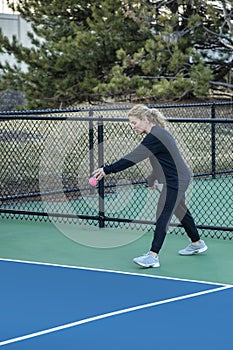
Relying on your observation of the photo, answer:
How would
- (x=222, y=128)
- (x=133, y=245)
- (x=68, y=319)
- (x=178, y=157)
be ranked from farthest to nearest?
(x=222, y=128) → (x=133, y=245) → (x=178, y=157) → (x=68, y=319)

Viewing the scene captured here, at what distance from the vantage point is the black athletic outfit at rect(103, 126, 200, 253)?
28.9 feet

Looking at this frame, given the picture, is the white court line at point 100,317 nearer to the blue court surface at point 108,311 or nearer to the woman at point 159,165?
the blue court surface at point 108,311

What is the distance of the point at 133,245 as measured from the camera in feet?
34.3

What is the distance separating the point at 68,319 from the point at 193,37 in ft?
59.8

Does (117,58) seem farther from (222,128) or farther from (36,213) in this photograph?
(36,213)

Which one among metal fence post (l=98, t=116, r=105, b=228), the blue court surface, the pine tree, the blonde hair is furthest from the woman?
the pine tree

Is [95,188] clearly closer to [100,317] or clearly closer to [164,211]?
[164,211]

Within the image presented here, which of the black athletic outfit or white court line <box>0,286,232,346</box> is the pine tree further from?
white court line <box>0,286,232,346</box>

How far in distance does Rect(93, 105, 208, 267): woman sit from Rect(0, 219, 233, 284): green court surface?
31 cm

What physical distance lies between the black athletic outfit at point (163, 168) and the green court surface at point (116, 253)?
1.37 ft

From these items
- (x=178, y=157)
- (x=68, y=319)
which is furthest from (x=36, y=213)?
(x=68, y=319)

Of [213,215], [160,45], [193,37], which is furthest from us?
[193,37]

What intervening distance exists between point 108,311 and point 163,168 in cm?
197

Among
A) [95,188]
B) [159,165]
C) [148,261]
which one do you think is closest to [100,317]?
[148,261]
